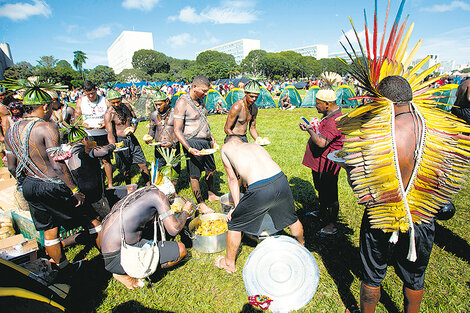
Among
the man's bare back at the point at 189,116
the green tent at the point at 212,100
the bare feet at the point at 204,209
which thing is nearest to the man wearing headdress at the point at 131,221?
the bare feet at the point at 204,209

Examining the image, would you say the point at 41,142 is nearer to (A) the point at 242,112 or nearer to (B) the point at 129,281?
(B) the point at 129,281

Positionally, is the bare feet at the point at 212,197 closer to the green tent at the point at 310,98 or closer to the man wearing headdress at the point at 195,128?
the man wearing headdress at the point at 195,128

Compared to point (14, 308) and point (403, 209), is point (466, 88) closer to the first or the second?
point (403, 209)

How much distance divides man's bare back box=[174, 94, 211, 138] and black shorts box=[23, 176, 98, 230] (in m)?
2.27

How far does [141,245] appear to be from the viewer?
2850mm

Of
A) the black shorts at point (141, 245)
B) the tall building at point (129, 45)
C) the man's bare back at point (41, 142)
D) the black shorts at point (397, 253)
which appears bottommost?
the black shorts at point (141, 245)

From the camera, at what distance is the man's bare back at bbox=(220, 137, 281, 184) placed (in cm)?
283

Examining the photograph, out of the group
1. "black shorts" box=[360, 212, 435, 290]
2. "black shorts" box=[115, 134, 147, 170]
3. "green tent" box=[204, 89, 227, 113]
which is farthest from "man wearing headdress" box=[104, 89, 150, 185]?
"green tent" box=[204, 89, 227, 113]

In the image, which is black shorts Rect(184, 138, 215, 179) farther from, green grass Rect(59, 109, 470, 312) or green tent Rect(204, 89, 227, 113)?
green tent Rect(204, 89, 227, 113)

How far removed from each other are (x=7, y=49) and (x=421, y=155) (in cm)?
A: 7767

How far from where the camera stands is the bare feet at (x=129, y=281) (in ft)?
9.75

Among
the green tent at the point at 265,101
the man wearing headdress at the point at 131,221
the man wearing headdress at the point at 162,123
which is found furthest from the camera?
the green tent at the point at 265,101

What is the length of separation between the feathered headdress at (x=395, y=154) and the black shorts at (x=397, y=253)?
0.13 metres

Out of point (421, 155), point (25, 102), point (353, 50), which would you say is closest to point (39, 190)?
point (25, 102)
